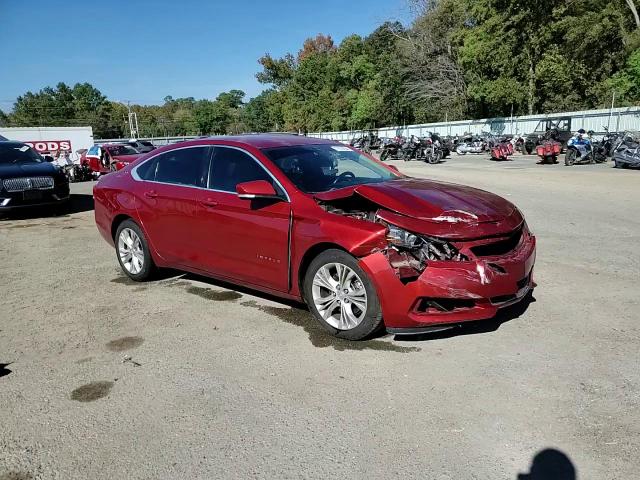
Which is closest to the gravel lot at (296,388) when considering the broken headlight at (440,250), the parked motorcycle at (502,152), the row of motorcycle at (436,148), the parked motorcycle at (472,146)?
the broken headlight at (440,250)

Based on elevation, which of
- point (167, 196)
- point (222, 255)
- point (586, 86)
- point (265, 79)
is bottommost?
point (222, 255)

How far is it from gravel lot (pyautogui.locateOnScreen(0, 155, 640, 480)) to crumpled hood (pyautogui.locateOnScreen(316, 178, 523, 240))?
904 millimetres

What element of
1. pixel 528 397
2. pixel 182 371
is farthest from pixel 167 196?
pixel 528 397

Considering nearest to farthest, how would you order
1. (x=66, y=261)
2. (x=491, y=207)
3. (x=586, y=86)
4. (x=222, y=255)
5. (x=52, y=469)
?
(x=52, y=469), (x=491, y=207), (x=222, y=255), (x=66, y=261), (x=586, y=86)

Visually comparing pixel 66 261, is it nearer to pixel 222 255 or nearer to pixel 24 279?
pixel 24 279

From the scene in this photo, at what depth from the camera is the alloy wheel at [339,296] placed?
3979 mm

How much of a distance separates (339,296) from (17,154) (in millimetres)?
10948

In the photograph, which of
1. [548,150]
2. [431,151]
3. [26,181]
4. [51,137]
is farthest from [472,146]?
[26,181]

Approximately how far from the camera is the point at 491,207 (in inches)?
164

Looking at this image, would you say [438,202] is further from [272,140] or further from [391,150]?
[391,150]

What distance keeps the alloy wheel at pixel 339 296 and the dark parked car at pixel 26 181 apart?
9.20m

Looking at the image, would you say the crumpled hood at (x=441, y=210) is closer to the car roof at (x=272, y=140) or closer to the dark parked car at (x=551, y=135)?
the car roof at (x=272, y=140)

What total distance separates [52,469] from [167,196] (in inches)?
127

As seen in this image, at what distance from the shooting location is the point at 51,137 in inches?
1027
